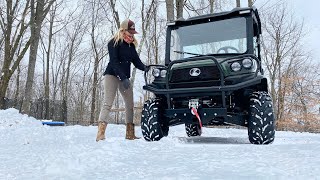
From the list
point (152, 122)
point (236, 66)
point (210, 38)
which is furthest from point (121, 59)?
point (236, 66)

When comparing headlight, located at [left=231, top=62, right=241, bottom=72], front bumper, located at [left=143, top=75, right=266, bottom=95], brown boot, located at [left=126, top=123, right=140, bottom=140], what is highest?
headlight, located at [left=231, top=62, right=241, bottom=72]

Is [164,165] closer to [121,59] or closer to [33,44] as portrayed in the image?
[121,59]

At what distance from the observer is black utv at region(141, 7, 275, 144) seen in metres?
5.13

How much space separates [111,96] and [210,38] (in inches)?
82.7

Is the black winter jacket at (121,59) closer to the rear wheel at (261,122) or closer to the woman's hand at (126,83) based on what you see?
the woman's hand at (126,83)

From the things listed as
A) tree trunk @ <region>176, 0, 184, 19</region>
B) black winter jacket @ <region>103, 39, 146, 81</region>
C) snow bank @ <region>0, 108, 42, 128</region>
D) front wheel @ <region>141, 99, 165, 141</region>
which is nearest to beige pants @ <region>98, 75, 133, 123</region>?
black winter jacket @ <region>103, 39, 146, 81</region>

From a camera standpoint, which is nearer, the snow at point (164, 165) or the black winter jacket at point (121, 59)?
the snow at point (164, 165)

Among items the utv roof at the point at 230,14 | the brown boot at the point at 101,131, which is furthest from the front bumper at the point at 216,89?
the utv roof at the point at 230,14

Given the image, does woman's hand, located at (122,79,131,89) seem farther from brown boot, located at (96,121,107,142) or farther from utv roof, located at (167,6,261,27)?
utv roof, located at (167,6,261,27)

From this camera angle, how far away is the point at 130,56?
6.16 m

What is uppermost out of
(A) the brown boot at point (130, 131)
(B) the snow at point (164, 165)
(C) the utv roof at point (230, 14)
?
(C) the utv roof at point (230, 14)

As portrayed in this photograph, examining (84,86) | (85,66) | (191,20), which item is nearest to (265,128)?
(191,20)

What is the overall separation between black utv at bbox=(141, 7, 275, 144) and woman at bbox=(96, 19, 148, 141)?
390 millimetres

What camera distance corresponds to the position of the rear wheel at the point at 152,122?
18.8 ft
